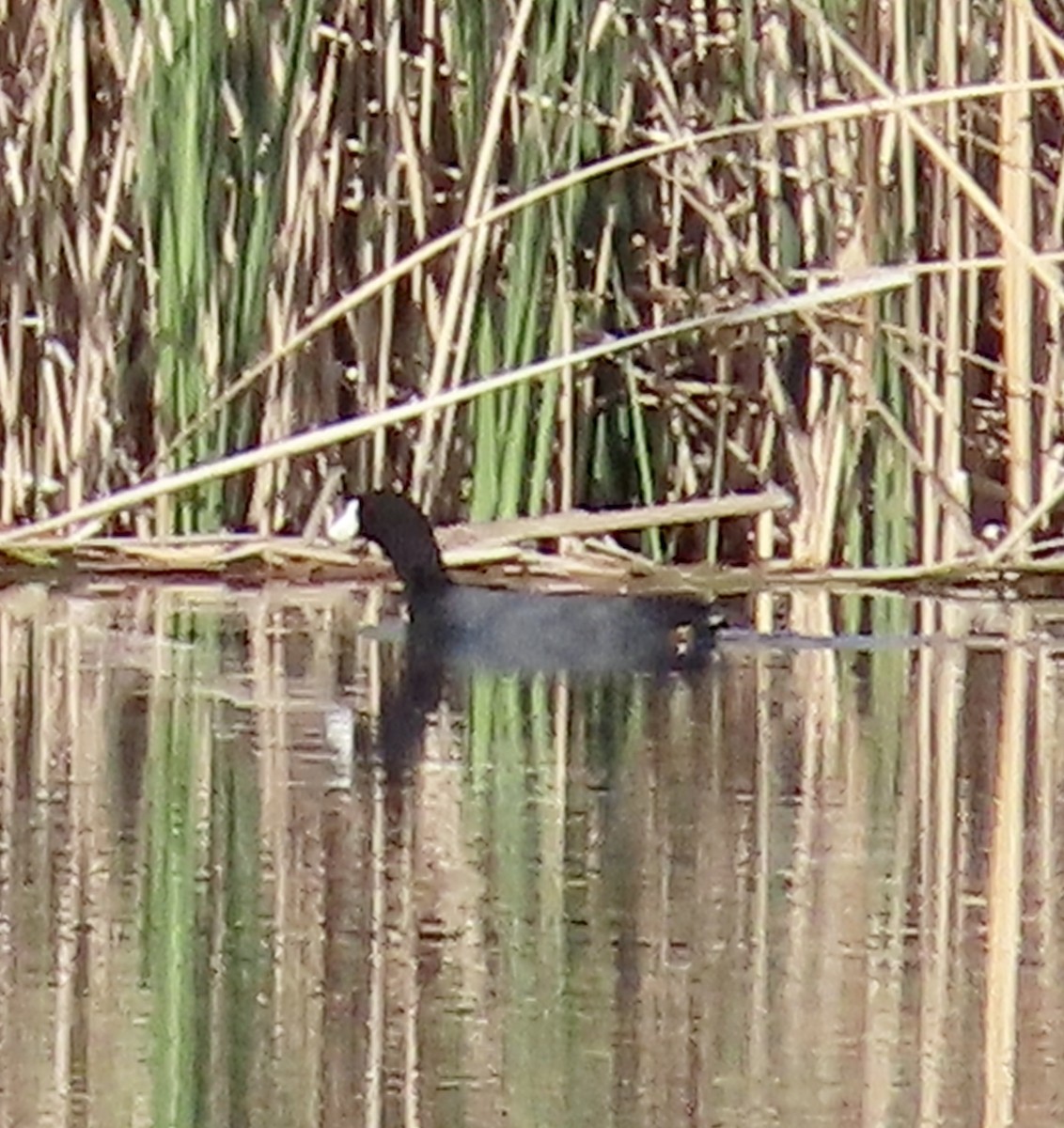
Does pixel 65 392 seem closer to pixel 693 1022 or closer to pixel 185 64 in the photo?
pixel 185 64

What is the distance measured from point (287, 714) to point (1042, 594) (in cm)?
175

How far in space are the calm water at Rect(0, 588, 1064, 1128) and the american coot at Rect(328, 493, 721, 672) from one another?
6 centimetres

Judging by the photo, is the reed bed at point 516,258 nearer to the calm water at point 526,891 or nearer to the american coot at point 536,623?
the american coot at point 536,623

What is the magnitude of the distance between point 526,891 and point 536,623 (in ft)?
5.60

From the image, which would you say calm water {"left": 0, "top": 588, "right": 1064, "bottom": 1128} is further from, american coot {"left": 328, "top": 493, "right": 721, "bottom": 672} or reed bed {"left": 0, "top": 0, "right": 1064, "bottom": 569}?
reed bed {"left": 0, "top": 0, "right": 1064, "bottom": 569}

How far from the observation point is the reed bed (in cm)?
542

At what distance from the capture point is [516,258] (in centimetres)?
550

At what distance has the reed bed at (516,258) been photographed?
542cm

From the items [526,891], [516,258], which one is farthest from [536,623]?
[526,891]

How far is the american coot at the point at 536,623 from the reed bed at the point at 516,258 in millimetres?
455

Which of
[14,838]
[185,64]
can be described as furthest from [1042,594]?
[14,838]

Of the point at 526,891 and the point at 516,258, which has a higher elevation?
the point at 516,258

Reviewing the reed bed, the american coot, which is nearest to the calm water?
the american coot

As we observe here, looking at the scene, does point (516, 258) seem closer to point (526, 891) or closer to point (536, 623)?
point (536, 623)
